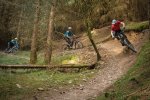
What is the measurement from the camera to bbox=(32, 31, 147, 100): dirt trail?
12.9 metres

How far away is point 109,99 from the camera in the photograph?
9.14 m

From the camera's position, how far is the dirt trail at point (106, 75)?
42.4 feet

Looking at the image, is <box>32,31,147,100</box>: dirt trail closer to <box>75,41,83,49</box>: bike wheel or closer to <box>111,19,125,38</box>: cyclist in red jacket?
<box>111,19,125,38</box>: cyclist in red jacket

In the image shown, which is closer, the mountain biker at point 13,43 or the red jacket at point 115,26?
the red jacket at point 115,26

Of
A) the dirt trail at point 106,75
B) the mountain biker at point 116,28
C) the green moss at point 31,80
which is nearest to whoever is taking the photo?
the dirt trail at point 106,75

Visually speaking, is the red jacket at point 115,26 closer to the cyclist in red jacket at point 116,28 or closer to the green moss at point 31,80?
the cyclist in red jacket at point 116,28

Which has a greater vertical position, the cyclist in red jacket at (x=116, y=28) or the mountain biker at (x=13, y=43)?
the cyclist in red jacket at (x=116, y=28)

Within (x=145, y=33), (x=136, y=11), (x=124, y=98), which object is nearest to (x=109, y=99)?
(x=124, y=98)

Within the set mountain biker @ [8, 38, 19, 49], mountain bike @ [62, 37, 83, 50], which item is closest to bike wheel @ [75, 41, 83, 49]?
mountain bike @ [62, 37, 83, 50]

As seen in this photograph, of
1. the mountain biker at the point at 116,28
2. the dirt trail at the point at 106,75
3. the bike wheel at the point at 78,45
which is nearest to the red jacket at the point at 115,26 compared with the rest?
the mountain biker at the point at 116,28

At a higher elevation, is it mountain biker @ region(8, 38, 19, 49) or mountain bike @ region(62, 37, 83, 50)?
mountain bike @ region(62, 37, 83, 50)

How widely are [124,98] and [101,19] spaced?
25.0 metres

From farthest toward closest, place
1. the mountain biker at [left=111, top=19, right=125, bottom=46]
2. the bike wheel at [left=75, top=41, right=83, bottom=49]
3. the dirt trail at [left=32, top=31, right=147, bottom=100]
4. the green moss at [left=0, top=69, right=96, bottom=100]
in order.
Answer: the bike wheel at [left=75, top=41, right=83, bottom=49] < the mountain biker at [left=111, top=19, right=125, bottom=46] < the green moss at [left=0, top=69, right=96, bottom=100] < the dirt trail at [left=32, top=31, right=147, bottom=100]

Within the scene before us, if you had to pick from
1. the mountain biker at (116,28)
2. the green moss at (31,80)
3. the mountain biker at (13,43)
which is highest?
the mountain biker at (116,28)
